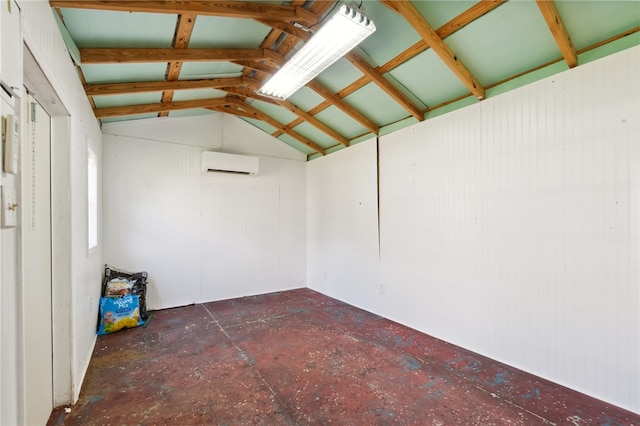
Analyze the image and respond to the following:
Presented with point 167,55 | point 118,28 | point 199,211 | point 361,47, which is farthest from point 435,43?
point 199,211

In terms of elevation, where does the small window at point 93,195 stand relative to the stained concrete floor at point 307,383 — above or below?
above

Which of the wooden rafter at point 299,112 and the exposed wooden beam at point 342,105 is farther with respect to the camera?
the wooden rafter at point 299,112

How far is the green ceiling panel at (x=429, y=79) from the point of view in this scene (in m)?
2.65

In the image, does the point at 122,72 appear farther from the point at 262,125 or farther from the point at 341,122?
the point at 341,122

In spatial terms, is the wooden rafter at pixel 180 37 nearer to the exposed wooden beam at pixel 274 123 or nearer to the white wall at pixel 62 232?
the white wall at pixel 62 232

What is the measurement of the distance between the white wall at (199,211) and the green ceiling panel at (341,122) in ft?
4.50

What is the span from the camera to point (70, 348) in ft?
6.61

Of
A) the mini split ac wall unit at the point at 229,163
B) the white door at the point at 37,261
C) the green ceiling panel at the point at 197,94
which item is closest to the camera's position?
the white door at the point at 37,261

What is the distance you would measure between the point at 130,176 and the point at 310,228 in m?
2.99

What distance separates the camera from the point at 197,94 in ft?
12.1

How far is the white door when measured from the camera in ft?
5.09

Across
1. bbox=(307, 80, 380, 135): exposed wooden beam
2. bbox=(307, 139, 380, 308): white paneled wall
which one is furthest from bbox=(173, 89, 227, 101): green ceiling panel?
bbox=(307, 139, 380, 308): white paneled wall

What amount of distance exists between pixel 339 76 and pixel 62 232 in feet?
9.33

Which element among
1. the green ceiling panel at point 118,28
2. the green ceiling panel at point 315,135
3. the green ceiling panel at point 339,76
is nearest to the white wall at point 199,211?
the green ceiling panel at point 315,135
